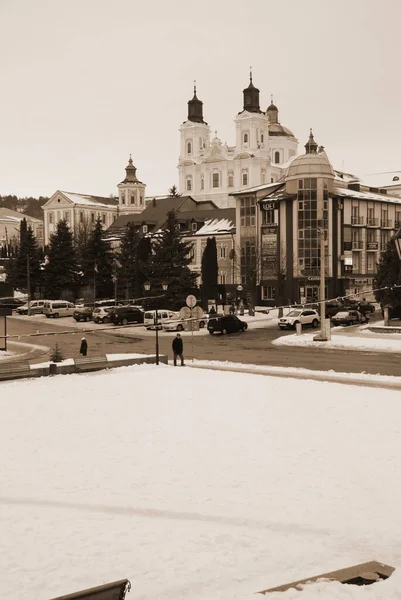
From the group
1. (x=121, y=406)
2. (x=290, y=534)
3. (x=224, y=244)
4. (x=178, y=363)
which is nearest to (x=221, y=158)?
(x=224, y=244)

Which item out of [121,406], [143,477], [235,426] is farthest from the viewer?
[121,406]

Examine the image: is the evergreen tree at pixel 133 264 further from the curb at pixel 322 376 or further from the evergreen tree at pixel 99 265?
the curb at pixel 322 376

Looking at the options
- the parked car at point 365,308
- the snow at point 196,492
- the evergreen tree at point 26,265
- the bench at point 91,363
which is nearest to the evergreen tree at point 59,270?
the evergreen tree at point 26,265

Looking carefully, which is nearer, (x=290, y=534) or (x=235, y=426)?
(x=290, y=534)

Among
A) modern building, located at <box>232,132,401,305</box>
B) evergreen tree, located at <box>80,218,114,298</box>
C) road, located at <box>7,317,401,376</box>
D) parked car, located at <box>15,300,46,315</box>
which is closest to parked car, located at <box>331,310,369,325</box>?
road, located at <box>7,317,401,376</box>

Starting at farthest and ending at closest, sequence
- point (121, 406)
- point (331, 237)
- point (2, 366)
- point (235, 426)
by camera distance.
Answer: point (331, 237) → point (2, 366) → point (121, 406) → point (235, 426)

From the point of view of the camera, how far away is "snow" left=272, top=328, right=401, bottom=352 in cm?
3309

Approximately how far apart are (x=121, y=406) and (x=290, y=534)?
29.4 feet

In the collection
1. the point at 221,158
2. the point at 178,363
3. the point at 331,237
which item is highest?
the point at 221,158

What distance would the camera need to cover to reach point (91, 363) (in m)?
23.6

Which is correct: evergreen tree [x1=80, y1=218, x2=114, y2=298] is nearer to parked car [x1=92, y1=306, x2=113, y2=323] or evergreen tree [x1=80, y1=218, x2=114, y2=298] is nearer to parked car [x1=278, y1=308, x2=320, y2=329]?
parked car [x1=92, y1=306, x2=113, y2=323]

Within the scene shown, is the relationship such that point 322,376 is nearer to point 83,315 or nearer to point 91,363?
point 91,363

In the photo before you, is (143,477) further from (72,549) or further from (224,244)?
(224,244)

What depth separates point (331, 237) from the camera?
66375 millimetres
